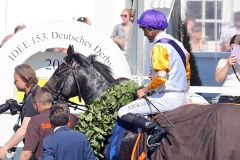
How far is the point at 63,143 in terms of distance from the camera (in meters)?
8.57

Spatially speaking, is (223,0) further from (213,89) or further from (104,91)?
(104,91)

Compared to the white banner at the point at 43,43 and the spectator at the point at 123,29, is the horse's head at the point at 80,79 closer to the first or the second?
the white banner at the point at 43,43

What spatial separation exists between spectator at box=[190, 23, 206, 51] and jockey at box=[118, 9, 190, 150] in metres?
2.79

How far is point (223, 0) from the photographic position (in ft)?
38.5

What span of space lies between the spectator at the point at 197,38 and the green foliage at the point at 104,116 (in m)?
2.42

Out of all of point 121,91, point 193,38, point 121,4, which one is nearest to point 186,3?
point 193,38

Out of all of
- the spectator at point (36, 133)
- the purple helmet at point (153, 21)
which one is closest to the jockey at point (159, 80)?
the purple helmet at point (153, 21)

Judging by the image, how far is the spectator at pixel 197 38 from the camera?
1203 centimetres

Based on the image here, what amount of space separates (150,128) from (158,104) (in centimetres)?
32

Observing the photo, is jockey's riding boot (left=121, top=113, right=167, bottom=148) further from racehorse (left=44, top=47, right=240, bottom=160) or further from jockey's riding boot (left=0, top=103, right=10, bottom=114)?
jockey's riding boot (left=0, top=103, right=10, bottom=114)

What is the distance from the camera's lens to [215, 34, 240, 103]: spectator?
1070 cm

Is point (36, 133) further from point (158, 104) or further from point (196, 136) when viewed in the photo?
point (196, 136)

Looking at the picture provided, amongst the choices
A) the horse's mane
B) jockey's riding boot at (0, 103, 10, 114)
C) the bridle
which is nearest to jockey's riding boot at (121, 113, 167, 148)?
the horse's mane

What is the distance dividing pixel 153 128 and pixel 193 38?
136 inches
